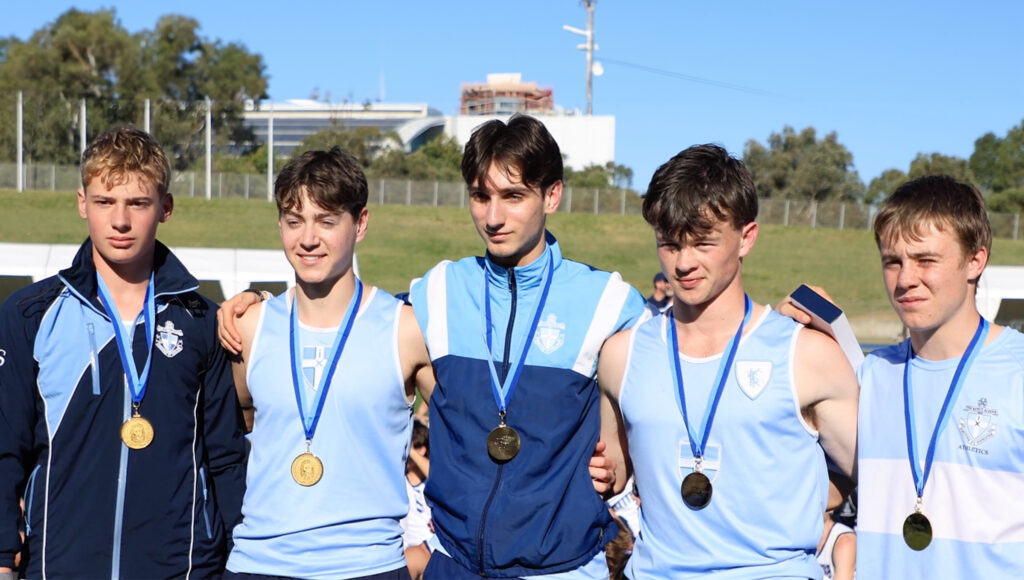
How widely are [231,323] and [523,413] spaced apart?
1056 mm

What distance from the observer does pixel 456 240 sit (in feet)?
125

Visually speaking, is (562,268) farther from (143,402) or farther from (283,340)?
(143,402)

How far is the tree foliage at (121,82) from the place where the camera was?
156ft

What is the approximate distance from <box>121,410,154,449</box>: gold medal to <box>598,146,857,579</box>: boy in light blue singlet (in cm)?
150

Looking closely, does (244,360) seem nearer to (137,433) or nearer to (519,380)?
(137,433)

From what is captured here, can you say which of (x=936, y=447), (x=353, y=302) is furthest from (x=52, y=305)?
(x=936, y=447)

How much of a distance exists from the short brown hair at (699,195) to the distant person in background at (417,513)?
1.52m

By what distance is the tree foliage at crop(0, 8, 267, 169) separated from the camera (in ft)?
156

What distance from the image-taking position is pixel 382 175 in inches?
2041

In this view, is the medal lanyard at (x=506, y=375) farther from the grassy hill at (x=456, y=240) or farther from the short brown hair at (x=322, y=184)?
the grassy hill at (x=456, y=240)

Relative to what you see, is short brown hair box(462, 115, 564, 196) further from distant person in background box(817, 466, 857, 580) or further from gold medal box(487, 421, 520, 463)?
distant person in background box(817, 466, 857, 580)

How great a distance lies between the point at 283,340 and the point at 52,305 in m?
0.75

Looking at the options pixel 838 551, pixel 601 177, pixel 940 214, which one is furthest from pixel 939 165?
pixel 940 214

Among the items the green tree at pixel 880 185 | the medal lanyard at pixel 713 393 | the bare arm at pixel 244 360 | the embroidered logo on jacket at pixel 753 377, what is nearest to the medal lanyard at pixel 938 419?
the embroidered logo on jacket at pixel 753 377
